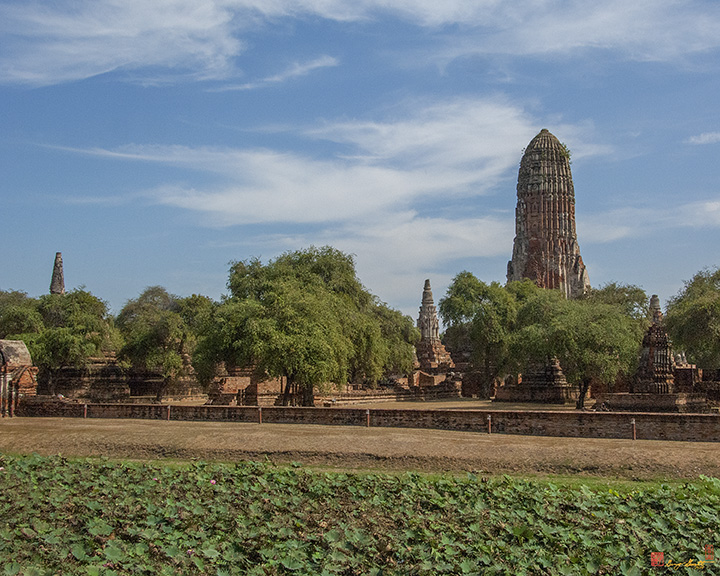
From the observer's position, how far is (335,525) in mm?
9352

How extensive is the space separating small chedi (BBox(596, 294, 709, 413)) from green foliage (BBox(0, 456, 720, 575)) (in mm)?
16469

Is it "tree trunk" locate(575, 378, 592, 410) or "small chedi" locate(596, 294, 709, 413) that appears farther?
"tree trunk" locate(575, 378, 592, 410)

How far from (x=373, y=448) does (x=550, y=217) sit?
71082 mm

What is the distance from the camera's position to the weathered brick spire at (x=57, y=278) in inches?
2185

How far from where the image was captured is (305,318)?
29.1 metres

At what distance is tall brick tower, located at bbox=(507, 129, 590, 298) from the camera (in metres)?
84.0

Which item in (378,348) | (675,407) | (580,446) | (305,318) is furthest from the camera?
(378,348)

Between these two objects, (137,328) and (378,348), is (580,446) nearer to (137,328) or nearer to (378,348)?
(378,348)

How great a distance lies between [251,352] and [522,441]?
13.2m

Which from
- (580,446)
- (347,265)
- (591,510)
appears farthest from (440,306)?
(591,510)

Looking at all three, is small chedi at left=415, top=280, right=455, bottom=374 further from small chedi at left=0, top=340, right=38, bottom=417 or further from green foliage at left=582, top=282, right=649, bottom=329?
small chedi at left=0, top=340, right=38, bottom=417
